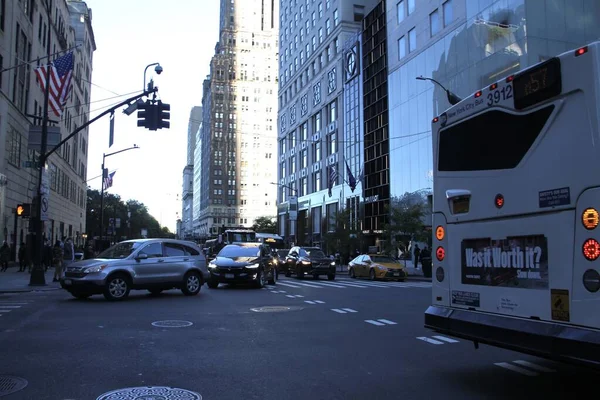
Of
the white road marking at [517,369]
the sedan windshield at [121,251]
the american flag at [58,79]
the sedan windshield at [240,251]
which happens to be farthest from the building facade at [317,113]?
the white road marking at [517,369]

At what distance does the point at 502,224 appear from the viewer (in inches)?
217

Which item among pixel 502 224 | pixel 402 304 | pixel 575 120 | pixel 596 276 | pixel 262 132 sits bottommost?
pixel 402 304

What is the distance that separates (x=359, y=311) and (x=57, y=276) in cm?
1485

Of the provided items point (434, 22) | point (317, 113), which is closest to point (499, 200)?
point (434, 22)

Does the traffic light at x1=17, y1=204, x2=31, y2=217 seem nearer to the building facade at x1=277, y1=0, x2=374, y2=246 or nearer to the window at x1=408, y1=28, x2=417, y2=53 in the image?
the building facade at x1=277, y1=0, x2=374, y2=246

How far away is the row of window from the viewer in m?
42.3

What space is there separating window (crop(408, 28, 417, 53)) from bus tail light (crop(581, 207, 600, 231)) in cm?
4604

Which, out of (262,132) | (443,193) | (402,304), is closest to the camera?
(443,193)

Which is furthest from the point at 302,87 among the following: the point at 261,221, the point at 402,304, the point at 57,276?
the point at 402,304

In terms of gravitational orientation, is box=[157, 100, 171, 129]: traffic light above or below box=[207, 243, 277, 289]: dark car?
above

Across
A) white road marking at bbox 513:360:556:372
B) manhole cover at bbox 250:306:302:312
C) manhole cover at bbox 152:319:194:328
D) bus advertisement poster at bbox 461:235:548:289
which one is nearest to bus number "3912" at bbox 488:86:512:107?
bus advertisement poster at bbox 461:235:548:289

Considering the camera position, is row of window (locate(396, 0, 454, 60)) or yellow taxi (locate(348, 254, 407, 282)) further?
row of window (locate(396, 0, 454, 60))

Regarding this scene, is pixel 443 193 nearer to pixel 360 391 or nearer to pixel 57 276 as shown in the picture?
pixel 360 391

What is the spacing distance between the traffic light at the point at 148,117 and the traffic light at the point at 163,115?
5.6 inches
